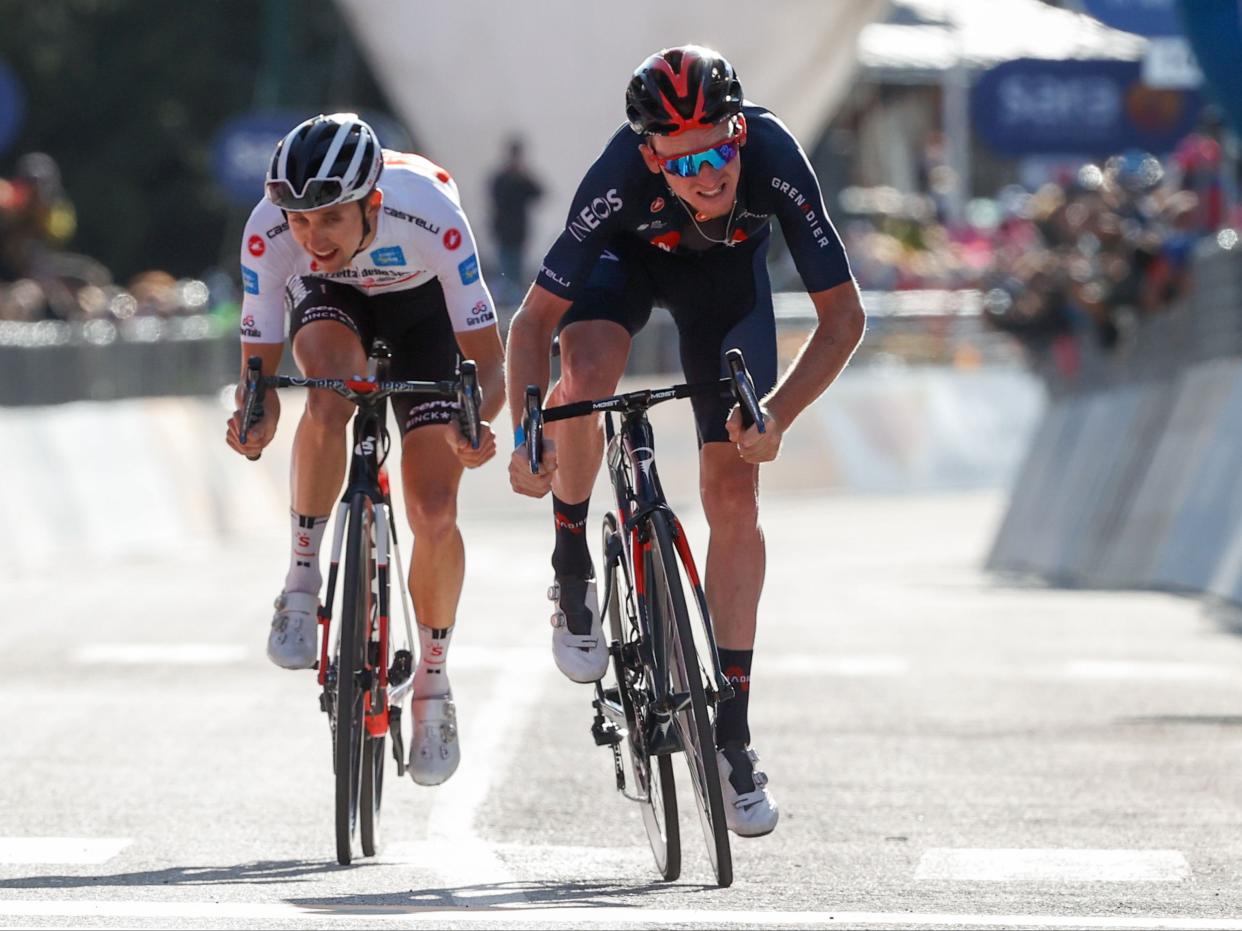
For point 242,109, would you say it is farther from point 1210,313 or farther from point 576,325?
point 576,325

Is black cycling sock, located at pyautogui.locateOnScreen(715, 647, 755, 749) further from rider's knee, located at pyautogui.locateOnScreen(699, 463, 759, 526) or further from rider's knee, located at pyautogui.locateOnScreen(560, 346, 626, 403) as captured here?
rider's knee, located at pyautogui.locateOnScreen(560, 346, 626, 403)

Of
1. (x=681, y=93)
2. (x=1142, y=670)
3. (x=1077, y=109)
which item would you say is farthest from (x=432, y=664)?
(x=1077, y=109)

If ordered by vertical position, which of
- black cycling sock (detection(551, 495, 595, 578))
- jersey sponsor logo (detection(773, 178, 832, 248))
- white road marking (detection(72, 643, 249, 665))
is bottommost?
white road marking (detection(72, 643, 249, 665))

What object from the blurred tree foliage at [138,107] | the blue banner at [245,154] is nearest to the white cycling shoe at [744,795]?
the blue banner at [245,154]

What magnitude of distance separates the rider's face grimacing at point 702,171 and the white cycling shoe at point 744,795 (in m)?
1.37

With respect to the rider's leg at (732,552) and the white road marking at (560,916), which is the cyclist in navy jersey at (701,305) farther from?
the white road marking at (560,916)

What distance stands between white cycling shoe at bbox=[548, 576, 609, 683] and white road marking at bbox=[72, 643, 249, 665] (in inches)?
224

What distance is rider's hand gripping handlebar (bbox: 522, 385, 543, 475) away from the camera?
734 cm

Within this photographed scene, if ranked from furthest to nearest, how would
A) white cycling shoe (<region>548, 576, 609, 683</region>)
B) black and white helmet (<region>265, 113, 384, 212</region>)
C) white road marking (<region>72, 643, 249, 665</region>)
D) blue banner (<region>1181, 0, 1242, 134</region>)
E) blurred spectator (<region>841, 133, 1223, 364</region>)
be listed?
blurred spectator (<region>841, 133, 1223, 364</region>)
blue banner (<region>1181, 0, 1242, 134</region>)
white road marking (<region>72, 643, 249, 665</region>)
white cycling shoe (<region>548, 576, 609, 683</region>)
black and white helmet (<region>265, 113, 384, 212</region>)

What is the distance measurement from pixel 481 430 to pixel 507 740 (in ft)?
10.2

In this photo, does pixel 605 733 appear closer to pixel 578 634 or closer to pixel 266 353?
pixel 578 634

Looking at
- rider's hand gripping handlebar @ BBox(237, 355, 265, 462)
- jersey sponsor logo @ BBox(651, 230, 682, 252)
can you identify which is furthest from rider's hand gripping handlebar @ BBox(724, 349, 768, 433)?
rider's hand gripping handlebar @ BBox(237, 355, 265, 462)

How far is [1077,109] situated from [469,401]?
52.9ft

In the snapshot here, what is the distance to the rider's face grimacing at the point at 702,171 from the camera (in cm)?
736
